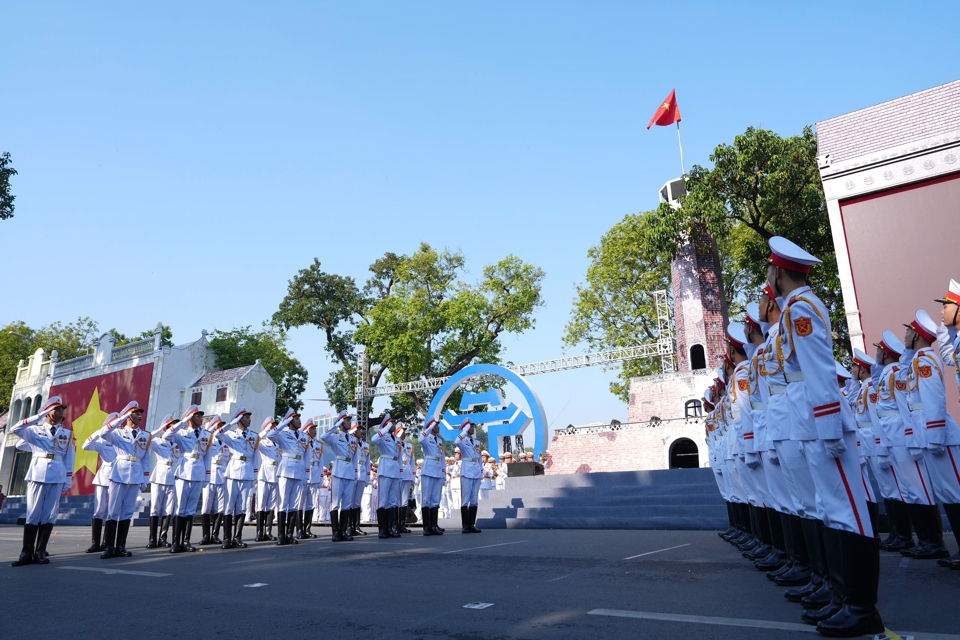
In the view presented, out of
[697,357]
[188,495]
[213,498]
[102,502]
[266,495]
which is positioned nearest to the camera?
[102,502]

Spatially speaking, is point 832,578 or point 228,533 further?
point 228,533

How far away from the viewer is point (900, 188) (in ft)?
48.3

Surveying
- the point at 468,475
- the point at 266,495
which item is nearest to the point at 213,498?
the point at 266,495

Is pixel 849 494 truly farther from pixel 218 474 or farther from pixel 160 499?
pixel 160 499

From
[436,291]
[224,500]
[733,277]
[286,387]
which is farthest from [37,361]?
[733,277]

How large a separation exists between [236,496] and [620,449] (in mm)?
15167

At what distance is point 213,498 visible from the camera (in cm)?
998

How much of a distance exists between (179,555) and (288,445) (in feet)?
7.56

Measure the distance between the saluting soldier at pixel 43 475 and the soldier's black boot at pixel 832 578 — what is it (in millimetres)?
7489

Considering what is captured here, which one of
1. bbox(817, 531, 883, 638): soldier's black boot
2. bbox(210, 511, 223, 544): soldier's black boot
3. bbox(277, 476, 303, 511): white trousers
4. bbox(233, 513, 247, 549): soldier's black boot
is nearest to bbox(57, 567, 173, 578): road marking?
bbox(233, 513, 247, 549): soldier's black boot

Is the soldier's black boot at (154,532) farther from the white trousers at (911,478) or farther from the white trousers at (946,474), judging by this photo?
the white trousers at (946,474)

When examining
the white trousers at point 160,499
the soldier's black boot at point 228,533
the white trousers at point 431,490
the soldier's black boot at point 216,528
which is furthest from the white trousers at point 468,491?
the white trousers at point 160,499

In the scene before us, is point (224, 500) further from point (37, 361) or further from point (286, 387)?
point (37, 361)

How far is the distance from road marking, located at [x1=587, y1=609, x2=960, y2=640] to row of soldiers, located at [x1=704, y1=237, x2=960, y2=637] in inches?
4.1
